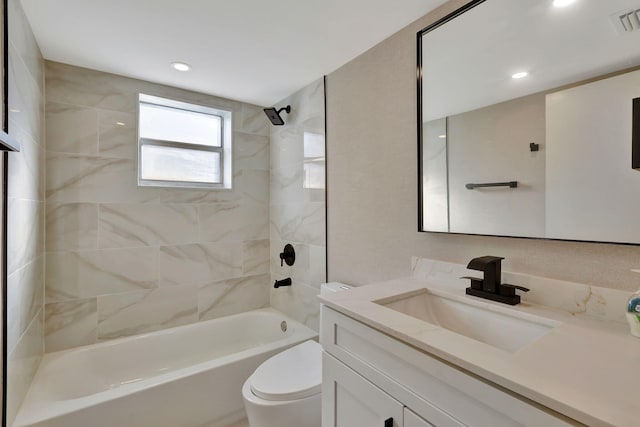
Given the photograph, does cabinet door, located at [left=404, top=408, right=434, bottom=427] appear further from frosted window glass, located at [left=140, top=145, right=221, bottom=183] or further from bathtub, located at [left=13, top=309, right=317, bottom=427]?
frosted window glass, located at [left=140, top=145, right=221, bottom=183]

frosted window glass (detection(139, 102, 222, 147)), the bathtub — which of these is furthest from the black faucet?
frosted window glass (detection(139, 102, 222, 147))

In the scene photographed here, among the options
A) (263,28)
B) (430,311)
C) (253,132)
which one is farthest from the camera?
(253,132)

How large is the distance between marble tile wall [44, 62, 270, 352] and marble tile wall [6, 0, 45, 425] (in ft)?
0.35

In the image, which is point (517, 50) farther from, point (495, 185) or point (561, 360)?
point (561, 360)

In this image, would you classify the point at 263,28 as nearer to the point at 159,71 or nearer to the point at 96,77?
the point at 159,71

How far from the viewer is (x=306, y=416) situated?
1.41 meters

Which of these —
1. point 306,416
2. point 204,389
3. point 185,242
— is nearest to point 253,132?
point 185,242

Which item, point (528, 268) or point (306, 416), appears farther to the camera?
point (306, 416)

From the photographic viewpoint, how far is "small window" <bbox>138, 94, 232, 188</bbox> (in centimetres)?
233

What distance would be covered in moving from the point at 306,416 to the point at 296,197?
59.4 inches

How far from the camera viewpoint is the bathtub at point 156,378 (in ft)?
4.70

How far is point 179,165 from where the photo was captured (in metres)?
2.47

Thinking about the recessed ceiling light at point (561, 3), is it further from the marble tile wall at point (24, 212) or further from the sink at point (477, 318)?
the marble tile wall at point (24, 212)

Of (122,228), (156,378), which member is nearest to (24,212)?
(122,228)
